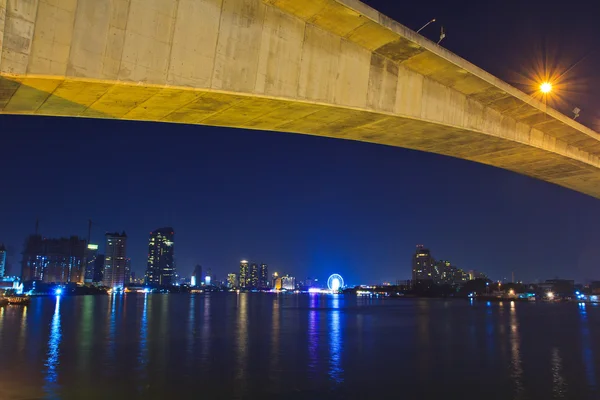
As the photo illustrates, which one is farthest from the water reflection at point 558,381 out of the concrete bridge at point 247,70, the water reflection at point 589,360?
the concrete bridge at point 247,70

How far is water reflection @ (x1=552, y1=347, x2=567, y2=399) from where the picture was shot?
21.4 m

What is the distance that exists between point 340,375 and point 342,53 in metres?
18.4

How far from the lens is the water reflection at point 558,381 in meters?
21.4

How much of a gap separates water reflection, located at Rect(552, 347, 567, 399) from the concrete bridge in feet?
40.0

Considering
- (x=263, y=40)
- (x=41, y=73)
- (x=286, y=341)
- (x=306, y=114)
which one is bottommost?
(x=286, y=341)

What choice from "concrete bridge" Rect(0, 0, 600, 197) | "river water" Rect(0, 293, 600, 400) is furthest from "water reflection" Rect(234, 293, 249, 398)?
"concrete bridge" Rect(0, 0, 600, 197)

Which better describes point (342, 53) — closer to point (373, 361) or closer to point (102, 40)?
point (102, 40)

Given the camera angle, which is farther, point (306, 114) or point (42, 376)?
point (42, 376)

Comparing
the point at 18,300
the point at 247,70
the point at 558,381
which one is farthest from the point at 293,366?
the point at 18,300

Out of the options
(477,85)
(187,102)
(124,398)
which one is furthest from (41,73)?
(124,398)

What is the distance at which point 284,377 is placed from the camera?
25047mm

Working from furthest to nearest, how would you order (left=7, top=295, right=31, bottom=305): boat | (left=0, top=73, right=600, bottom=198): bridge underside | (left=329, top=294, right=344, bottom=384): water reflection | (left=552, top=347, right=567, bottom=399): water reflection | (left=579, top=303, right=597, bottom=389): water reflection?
(left=7, top=295, right=31, bottom=305): boat → (left=329, top=294, right=344, bottom=384): water reflection → (left=579, top=303, right=597, bottom=389): water reflection → (left=552, top=347, right=567, bottom=399): water reflection → (left=0, top=73, right=600, bottom=198): bridge underside

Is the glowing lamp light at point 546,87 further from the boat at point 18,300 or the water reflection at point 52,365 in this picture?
the boat at point 18,300

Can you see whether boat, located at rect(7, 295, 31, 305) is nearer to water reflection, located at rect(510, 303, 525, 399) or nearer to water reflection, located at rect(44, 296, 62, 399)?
water reflection, located at rect(44, 296, 62, 399)
